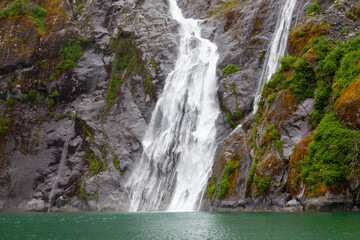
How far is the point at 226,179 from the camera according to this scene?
2502cm

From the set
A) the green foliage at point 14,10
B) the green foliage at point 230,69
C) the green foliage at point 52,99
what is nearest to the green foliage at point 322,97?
the green foliage at point 230,69

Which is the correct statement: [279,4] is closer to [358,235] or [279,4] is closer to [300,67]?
[300,67]

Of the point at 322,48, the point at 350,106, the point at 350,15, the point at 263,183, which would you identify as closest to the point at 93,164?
the point at 263,183

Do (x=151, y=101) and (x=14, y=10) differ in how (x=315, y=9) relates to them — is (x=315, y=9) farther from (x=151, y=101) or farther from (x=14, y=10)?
(x=14, y=10)

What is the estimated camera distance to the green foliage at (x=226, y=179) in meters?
24.7

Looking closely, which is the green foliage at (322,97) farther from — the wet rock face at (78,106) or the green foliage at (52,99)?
the green foliage at (52,99)

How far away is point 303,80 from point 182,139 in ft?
44.1

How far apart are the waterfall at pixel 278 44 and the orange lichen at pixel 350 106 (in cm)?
1019

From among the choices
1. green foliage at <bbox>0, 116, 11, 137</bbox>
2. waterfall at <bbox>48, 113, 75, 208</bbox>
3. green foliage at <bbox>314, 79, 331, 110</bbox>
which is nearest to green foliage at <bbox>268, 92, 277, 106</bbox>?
green foliage at <bbox>314, 79, 331, 110</bbox>

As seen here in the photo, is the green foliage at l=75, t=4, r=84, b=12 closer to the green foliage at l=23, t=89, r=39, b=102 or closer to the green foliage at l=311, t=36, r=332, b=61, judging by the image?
the green foliage at l=23, t=89, r=39, b=102

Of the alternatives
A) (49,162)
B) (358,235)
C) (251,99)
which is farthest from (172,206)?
(358,235)

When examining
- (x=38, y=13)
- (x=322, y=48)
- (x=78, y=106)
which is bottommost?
(x=78, y=106)

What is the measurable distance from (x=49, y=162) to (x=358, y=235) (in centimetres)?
3464

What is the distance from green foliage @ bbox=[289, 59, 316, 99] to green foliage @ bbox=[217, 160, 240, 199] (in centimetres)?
648
